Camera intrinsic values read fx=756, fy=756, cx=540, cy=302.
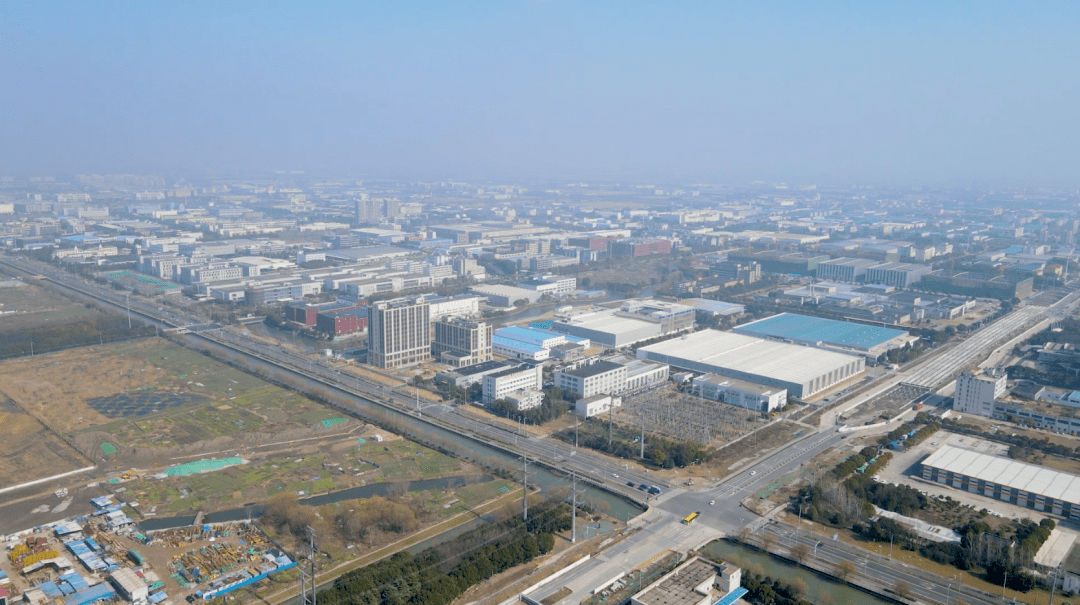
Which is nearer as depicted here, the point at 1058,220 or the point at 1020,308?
the point at 1020,308

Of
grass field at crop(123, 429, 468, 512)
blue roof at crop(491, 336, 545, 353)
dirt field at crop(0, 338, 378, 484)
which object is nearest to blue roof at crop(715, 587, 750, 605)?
grass field at crop(123, 429, 468, 512)

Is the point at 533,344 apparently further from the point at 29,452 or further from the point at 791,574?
the point at 29,452

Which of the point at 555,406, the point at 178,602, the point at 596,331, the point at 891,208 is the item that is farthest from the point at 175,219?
the point at 891,208

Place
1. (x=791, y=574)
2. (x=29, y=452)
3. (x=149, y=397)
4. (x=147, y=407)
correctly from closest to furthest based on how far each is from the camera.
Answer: (x=791, y=574) < (x=29, y=452) < (x=147, y=407) < (x=149, y=397)

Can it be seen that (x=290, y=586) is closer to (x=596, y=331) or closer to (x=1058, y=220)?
(x=596, y=331)

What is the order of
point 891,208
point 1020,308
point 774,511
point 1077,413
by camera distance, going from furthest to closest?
point 891,208
point 1020,308
point 1077,413
point 774,511

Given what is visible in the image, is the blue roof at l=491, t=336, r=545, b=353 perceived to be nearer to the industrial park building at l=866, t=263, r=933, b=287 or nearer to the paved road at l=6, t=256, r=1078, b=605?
the paved road at l=6, t=256, r=1078, b=605

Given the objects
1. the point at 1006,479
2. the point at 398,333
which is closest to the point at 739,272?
the point at 398,333
